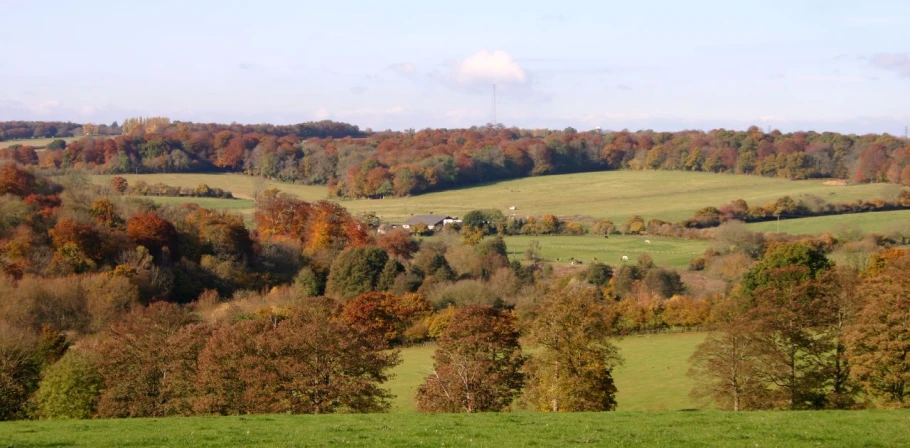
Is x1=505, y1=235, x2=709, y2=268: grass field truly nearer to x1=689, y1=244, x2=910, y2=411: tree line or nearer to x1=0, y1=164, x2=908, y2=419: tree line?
x1=0, y1=164, x2=908, y2=419: tree line

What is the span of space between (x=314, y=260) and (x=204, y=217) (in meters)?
9.46

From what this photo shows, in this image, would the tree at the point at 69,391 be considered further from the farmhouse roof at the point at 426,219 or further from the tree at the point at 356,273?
the farmhouse roof at the point at 426,219

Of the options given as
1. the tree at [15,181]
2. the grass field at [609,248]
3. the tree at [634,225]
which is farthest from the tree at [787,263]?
the tree at [15,181]

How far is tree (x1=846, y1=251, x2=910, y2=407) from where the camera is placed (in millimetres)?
27656

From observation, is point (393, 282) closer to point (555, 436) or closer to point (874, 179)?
point (555, 436)

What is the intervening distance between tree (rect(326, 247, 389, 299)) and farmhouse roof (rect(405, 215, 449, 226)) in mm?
25781

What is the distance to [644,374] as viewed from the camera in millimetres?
41125

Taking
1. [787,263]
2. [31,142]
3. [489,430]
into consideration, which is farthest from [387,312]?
[31,142]

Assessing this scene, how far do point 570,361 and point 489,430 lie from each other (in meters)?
12.1

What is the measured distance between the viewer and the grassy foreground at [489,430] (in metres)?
15.7

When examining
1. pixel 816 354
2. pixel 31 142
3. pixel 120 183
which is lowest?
pixel 816 354

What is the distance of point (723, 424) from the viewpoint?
1789cm

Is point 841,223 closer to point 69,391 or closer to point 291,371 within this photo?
point 291,371

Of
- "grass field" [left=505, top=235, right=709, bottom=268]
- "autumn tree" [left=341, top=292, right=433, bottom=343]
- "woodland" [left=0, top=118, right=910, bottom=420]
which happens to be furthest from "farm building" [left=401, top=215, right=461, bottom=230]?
"autumn tree" [left=341, top=292, right=433, bottom=343]
